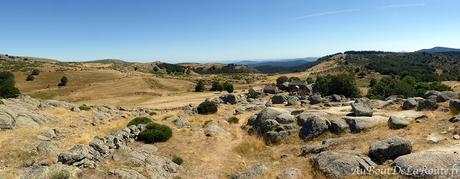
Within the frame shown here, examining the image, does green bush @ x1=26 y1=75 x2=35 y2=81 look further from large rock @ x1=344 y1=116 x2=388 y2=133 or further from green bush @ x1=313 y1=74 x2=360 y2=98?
large rock @ x1=344 y1=116 x2=388 y2=133

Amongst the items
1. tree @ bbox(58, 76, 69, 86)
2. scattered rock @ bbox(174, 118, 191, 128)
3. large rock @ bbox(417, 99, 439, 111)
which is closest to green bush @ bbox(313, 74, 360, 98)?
large rock @ bbox(417, 99, 439, 111)

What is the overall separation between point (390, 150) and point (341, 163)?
3.12 meters

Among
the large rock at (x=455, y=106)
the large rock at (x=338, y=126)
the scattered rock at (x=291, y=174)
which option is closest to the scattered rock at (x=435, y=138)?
the large rock at (x=338, y=126)

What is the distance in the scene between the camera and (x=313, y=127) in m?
31.3

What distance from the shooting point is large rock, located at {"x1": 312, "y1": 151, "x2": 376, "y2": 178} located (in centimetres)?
2135

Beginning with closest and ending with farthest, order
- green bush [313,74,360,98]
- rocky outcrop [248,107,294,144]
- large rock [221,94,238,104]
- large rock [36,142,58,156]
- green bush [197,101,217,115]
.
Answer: large rock [36,142,58,156] < rocky outcrop [248,107,294,144] < green bush [197,101,217,115] < large rock [221,94,238,104] < green bush [313,74,360,98]

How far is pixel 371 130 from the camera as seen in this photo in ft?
96.4

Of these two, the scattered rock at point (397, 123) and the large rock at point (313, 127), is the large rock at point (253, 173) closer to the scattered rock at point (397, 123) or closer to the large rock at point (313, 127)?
the large rock at point (313, 127)

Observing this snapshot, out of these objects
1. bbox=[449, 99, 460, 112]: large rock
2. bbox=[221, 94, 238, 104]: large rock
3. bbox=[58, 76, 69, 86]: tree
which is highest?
bbox=[449, 99, 460, 112]: large rock

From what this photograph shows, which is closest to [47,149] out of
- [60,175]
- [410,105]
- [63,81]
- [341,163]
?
[60,175]

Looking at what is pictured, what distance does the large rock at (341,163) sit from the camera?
21348mm

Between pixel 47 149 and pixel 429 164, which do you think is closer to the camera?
pixel 429 164

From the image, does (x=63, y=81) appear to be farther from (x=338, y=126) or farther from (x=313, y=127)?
(x=338, y=126)

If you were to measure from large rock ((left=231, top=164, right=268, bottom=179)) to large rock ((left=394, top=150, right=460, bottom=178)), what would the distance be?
7787 millimetres
